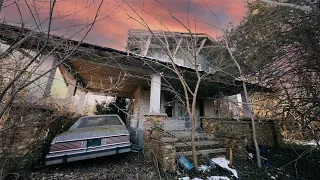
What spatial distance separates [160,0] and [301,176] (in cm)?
640

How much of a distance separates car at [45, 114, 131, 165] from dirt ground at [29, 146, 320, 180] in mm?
355

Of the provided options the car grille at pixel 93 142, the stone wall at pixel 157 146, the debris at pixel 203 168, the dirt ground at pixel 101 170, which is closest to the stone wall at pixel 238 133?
the debris at pixel 203 168

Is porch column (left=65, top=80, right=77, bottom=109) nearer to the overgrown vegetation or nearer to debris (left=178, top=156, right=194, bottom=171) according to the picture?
debris (left=178, top=156, right=194, bottom=171)

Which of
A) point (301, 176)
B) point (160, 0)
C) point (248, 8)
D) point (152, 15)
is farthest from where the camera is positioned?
point (248, 8)

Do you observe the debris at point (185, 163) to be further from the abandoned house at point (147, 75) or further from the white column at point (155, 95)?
the white column at point (155, 95)

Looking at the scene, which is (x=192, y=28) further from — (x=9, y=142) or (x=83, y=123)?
(x=9, y=142)

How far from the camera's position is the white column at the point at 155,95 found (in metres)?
6.00

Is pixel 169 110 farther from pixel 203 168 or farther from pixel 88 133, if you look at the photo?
pixel 88 133

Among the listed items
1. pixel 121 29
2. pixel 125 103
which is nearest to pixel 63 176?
pixel 121 29

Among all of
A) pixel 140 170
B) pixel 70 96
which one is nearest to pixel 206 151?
pixel 140 170

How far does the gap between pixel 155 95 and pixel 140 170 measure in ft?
9.16

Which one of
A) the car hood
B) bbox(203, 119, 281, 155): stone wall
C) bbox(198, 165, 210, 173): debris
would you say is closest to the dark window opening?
bbox(203, 119, 281, 155): stone wall

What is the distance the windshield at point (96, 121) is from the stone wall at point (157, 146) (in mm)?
1106

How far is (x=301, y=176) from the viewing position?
427 centimetres
